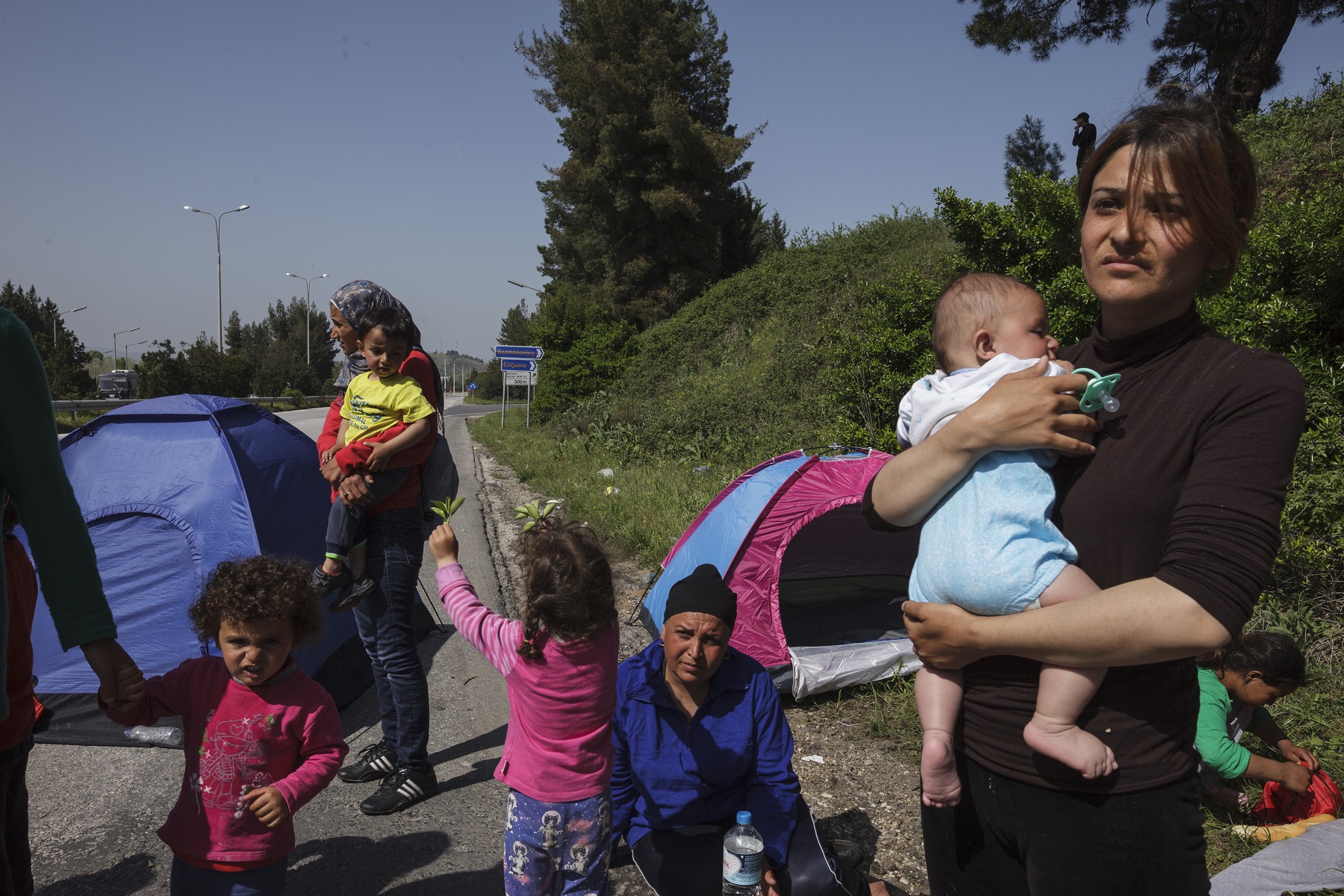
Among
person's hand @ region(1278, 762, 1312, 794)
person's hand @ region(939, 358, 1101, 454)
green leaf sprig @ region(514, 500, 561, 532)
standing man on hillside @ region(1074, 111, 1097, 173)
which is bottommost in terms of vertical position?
person's hand @ region(1278, 762, 1312, 794)

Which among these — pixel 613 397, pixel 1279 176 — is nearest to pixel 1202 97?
pixel 1279 176

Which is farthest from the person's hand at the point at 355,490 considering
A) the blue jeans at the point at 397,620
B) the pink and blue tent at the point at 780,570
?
the pink and blue tent at the point at 780,570

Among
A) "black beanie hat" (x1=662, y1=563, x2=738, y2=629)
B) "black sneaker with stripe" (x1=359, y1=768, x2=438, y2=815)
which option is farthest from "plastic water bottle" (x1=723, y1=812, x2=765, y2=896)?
"black sneaker with stripe" (x1=359, y1=768, x2=438, y2=815)

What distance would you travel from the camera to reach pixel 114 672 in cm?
167

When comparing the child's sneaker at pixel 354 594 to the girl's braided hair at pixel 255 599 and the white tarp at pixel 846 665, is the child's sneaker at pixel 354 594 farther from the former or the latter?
the white tarp at pixel 846 665

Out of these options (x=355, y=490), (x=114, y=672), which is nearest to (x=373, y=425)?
(x=355, y=490)

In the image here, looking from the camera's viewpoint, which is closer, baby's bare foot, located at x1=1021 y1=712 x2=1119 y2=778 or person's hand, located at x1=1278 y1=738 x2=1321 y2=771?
baby's bare foot, located at x1=1021 y1=712 x2=1119 y2=778

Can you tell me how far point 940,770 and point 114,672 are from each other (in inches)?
66.2

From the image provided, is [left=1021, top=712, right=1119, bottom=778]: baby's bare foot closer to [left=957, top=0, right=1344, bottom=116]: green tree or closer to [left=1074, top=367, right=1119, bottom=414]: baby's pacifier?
[left=1074, top=367, right=1119, bottom=414]: baby's pacifier

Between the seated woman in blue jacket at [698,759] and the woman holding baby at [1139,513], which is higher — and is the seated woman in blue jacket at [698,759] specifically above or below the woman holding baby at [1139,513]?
below

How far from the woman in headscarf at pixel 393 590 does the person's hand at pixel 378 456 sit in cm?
3

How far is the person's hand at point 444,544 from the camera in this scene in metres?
2.32

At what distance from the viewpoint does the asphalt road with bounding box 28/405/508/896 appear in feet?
9.45

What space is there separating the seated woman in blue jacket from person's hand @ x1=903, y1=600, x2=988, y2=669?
53.0 inches
